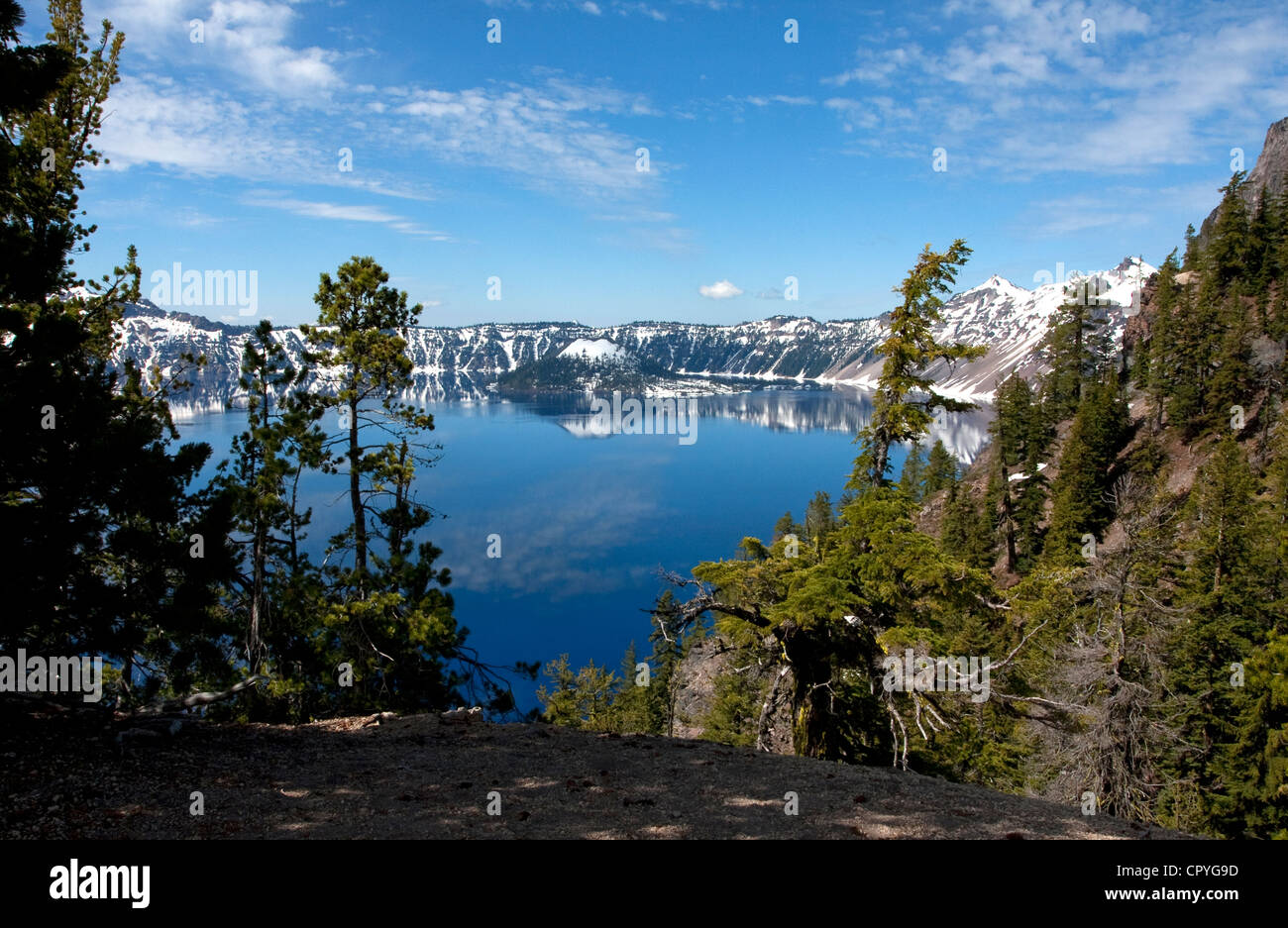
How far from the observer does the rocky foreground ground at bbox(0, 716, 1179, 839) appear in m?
7.06

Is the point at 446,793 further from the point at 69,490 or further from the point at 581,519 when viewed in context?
the point at 581,519

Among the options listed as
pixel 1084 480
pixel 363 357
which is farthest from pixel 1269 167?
pixel 363 357

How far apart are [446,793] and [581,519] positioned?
278 ft

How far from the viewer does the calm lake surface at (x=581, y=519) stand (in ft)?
196

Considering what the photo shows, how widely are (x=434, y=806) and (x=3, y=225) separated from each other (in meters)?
8.19

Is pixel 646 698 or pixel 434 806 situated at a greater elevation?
pixel 434 806

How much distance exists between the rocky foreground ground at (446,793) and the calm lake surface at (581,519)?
11503mm

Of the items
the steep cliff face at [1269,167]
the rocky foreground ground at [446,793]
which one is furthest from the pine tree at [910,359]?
the steep cliff face at [1269,167]

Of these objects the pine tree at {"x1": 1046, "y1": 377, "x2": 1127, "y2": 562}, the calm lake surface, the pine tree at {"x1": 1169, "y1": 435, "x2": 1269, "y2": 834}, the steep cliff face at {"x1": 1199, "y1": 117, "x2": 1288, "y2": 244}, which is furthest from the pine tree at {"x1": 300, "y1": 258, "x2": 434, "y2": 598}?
the steep cliff face at {"x1": 1199, "y1": 117, "x2": 1288, "y2": 244}

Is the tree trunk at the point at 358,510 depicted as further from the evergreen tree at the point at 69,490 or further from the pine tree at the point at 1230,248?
the pine tree at the point at 1230,248
